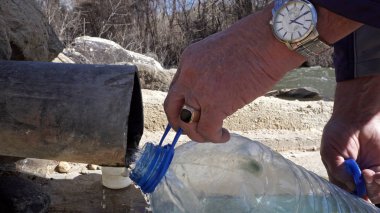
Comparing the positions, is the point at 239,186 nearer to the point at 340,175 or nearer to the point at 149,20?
the point at 340,175

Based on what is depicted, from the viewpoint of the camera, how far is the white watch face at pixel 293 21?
110 centimetres

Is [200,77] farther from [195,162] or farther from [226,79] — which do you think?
[195,162]

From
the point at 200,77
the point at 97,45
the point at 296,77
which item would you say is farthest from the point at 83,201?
the point at 296,77

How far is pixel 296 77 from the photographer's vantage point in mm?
11422

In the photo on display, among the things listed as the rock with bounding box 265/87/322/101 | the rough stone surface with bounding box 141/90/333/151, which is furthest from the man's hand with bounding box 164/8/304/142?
the rock with bounding box 265/87/322/101

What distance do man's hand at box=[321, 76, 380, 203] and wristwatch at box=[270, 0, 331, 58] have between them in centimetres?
61

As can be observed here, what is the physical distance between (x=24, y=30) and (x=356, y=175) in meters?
1.46

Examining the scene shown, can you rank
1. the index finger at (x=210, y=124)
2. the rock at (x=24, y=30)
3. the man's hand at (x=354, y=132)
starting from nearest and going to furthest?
the index finger at (x=210, y=124) → the man's hand at (x=354, y=132) → the rock at (x=24, y=30)

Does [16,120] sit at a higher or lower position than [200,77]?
A: lower

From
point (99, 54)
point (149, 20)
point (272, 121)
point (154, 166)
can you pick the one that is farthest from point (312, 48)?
point (149, 20)

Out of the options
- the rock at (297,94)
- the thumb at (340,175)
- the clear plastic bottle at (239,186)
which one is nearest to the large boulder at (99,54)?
the rock at (297,94)

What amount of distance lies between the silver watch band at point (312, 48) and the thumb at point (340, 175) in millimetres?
597

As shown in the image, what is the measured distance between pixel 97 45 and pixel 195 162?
23.7ft

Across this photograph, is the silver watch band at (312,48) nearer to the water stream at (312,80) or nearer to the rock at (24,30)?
the rock at (24,30)
